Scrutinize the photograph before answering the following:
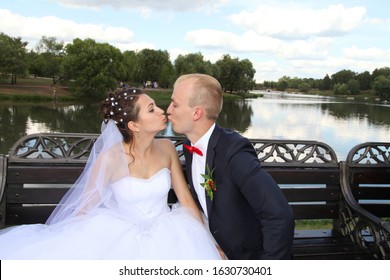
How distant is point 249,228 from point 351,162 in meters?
1.75

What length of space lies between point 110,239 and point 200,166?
838 millimetres

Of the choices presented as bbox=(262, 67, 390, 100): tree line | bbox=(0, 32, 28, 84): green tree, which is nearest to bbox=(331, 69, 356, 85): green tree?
bbox=(262, 67, 390, 100): tree line

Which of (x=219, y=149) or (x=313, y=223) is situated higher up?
(x=219, y=149)

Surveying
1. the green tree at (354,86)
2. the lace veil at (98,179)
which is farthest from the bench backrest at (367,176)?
the green tree at (354,86)

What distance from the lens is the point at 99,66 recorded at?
5662 cm

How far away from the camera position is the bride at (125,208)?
8.63ft

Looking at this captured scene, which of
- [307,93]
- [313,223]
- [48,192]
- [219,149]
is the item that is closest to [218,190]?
[219,149]

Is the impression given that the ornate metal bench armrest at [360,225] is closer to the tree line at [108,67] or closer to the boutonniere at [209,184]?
the boutonniere at [209,184]

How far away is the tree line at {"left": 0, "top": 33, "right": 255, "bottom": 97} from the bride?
175 feet

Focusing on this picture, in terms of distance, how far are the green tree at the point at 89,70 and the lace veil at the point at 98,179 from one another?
5311 cm

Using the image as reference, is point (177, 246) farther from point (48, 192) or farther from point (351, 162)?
point (351, 162)

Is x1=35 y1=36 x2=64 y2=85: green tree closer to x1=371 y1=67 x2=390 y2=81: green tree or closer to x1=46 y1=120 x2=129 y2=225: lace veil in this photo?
x1=46 y1=120 x2=129 y2=225: lace veil

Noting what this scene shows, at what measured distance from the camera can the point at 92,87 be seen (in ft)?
180

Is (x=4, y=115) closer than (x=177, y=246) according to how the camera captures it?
No
